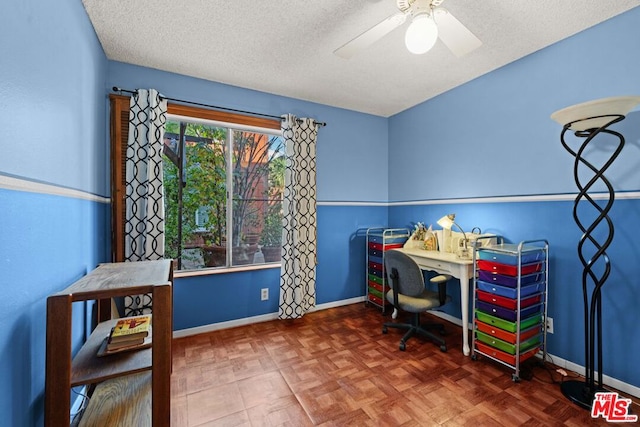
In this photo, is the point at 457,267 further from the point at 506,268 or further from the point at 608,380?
the point at 608,380

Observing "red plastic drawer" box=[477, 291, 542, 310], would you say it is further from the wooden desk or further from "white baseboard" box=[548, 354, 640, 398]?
"white baseboard" box=[548, 354, 640, 398]

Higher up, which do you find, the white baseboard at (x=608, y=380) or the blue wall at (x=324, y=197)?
the blue wall at (x=324, y=197)

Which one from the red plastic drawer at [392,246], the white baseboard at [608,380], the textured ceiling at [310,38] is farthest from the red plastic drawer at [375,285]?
the textured ceiling at [310,38]

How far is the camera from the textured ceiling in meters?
1.70

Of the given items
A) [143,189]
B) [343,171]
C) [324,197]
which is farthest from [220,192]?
[343,171]

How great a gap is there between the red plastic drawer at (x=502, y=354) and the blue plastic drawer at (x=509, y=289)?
413 millimetres

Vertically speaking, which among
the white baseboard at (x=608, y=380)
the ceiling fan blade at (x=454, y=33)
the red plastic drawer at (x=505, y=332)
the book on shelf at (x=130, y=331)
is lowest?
the white baseboard at (x=608, y=380)

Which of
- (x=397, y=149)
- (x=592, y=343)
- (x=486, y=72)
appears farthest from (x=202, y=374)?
(x=486, y=72)

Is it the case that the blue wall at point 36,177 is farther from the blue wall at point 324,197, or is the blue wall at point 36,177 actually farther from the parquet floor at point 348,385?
the blue wall at point 324,197

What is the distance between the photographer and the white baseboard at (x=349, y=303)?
1759 millimetres

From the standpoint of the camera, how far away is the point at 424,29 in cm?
134

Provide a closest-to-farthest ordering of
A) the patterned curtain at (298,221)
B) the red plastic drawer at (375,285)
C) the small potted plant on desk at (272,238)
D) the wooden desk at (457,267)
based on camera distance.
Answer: the wooden desk at (457,267) → the patterned curtain at (298,221) → the small potted plant on desk at (272,238) → the red plastic drawer at (375,285)

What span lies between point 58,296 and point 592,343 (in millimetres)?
2680

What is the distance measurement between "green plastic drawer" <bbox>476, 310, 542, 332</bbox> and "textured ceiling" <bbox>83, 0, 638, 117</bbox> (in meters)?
2.05
